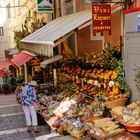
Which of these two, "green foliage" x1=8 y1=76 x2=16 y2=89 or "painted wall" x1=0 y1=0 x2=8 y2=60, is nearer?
"green foliage" x1=8 y1=76 x2=16 y2=89

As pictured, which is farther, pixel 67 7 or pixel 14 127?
pixel 67 7

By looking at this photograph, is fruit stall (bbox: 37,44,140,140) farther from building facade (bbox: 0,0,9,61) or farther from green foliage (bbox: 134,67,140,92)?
building facade (bbox: 0,0,9,61)

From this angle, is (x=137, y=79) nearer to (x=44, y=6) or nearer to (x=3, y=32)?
(x=44, y=6)

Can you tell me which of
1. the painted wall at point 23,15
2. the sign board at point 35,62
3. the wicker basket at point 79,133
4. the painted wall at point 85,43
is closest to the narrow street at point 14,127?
the wicker basket at point 79,133

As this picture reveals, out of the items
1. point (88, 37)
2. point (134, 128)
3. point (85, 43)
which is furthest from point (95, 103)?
point (85, 43)

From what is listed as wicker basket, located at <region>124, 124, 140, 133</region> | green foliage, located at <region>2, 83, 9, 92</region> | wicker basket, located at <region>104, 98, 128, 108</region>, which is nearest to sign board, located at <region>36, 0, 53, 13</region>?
green foliage, located at <region>2, 83, 9, 92</region>

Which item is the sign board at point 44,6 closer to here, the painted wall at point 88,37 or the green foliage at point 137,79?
the painted wall at point 88,37

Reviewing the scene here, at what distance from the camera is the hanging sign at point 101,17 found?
33.0 ft

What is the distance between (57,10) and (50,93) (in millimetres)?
4741

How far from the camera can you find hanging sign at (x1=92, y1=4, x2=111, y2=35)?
10070 millimetres

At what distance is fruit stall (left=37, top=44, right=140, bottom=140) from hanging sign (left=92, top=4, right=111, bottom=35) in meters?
0.73

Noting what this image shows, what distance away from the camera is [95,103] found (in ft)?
31.2

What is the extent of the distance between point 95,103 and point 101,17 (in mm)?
2593

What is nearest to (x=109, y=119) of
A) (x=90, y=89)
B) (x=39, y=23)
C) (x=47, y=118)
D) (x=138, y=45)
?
(x=138, y=45)
